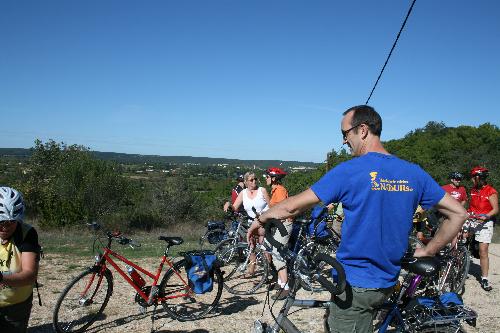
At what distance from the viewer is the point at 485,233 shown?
6113 mm

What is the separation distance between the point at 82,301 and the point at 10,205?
2.60m

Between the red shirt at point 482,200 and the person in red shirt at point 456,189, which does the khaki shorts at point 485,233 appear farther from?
the person in red shirt at point 456,189

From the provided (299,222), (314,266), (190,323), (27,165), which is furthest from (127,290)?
(27,165)

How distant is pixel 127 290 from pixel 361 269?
186 inches

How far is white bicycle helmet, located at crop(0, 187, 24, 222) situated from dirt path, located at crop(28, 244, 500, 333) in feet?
8.65

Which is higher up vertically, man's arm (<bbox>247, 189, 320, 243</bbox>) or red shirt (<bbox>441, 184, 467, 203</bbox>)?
man's arm (<bbox>247, 189, 320, 243</bbox>)

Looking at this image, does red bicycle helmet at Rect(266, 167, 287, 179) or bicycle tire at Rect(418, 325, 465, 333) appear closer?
bicycle tire at Rect(418, 325, 465, 333)

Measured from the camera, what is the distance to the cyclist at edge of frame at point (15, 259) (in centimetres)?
238

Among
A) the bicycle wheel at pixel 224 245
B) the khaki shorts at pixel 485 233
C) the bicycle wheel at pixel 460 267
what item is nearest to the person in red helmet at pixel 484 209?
the khaki shorts at pixel 485 233

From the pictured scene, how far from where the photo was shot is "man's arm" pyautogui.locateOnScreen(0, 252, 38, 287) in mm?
2328

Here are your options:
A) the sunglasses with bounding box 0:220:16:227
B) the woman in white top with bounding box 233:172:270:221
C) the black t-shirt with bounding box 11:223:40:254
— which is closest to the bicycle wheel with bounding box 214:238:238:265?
the woman in white top with bounding box 233:172:270:221

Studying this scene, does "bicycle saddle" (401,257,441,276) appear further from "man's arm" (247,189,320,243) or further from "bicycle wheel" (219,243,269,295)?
"bicycle wheel" (219,243,269,295)

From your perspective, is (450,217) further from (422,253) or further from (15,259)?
(15,259)

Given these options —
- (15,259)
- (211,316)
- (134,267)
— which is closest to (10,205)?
(15,259)
